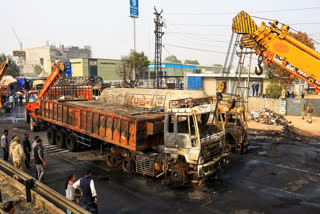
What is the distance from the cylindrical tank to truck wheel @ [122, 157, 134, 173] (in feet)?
18.0

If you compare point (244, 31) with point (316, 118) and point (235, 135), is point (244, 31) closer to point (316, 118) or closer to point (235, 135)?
point (235, 135)

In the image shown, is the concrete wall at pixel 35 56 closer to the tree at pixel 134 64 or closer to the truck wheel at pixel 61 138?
the tree at pixel 134 64

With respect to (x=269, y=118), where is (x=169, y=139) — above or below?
above

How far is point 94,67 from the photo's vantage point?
8125 centimetres

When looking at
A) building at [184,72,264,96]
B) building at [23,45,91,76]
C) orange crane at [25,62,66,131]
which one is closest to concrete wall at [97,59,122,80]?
building at [184,72,264,96]

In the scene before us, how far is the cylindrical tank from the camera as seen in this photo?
16.3 metres

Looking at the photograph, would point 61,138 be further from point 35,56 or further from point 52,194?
point 35,56

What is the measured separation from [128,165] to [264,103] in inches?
834

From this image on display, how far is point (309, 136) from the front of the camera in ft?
62.8

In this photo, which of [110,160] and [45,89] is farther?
[45,89]

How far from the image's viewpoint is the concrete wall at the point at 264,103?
1065 inches

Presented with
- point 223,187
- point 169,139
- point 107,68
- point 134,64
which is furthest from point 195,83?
point 107,68

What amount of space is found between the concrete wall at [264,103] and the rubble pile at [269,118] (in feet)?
14.6

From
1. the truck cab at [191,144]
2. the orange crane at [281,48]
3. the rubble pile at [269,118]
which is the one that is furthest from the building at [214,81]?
the truck cab at [191,144]
